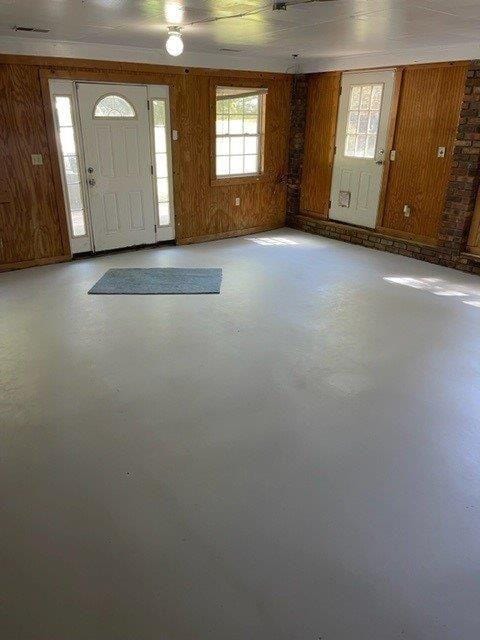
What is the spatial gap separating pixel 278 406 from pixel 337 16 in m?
2.87

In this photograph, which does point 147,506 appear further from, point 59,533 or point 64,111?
point 64,111

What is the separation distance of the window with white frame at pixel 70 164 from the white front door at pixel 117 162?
12 cm

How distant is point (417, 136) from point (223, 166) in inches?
102

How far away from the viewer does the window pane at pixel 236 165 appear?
22.4ft

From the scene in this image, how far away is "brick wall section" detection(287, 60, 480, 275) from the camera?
5121mm

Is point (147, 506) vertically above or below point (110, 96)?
below

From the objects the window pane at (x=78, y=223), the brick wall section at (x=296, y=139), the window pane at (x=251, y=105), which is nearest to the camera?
the window pane at (x=78, y=223)

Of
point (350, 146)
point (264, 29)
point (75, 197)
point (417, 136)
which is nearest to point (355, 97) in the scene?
point (350, 146)

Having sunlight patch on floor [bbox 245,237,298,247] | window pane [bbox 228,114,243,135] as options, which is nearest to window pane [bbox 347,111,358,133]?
window pane [bbox 228,114,243,135]

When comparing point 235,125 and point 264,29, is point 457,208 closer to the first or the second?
point 264,29

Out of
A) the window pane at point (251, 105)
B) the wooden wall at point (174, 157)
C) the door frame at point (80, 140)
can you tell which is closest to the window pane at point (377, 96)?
the wooden wall at point (174, 157)

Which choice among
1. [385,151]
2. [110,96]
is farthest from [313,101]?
[110,96]

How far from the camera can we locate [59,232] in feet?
18.3

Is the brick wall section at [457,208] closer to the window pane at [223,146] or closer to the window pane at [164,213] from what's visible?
the window pane at [223,146]
